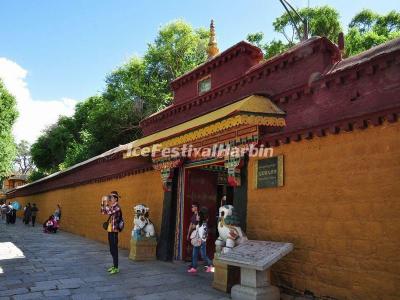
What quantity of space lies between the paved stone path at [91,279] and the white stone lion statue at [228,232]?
864mm

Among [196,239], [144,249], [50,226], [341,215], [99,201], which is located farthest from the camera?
[50,226]

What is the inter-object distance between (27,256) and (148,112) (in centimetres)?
2009

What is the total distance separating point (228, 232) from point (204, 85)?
4915mm

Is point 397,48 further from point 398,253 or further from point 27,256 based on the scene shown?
point 27,256

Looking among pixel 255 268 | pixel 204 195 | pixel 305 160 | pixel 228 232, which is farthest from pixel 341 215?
pixel 204 195

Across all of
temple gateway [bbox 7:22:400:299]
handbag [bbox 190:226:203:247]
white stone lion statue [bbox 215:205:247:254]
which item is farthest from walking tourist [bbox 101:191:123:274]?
white stone lion statue [bbox 215:205:247:254]

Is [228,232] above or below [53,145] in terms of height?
below

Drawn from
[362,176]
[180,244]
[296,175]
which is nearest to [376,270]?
[362,176]

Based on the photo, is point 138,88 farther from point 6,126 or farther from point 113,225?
point 113,225

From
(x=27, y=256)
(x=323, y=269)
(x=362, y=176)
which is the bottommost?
(x=27, y=256)

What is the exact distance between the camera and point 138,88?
29.8m

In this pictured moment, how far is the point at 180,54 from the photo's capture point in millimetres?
32500

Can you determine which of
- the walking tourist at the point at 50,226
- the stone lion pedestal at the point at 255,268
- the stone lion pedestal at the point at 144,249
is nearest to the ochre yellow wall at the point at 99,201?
the stone lion pedestal at the point at 144,249

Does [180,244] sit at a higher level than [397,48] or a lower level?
lower
